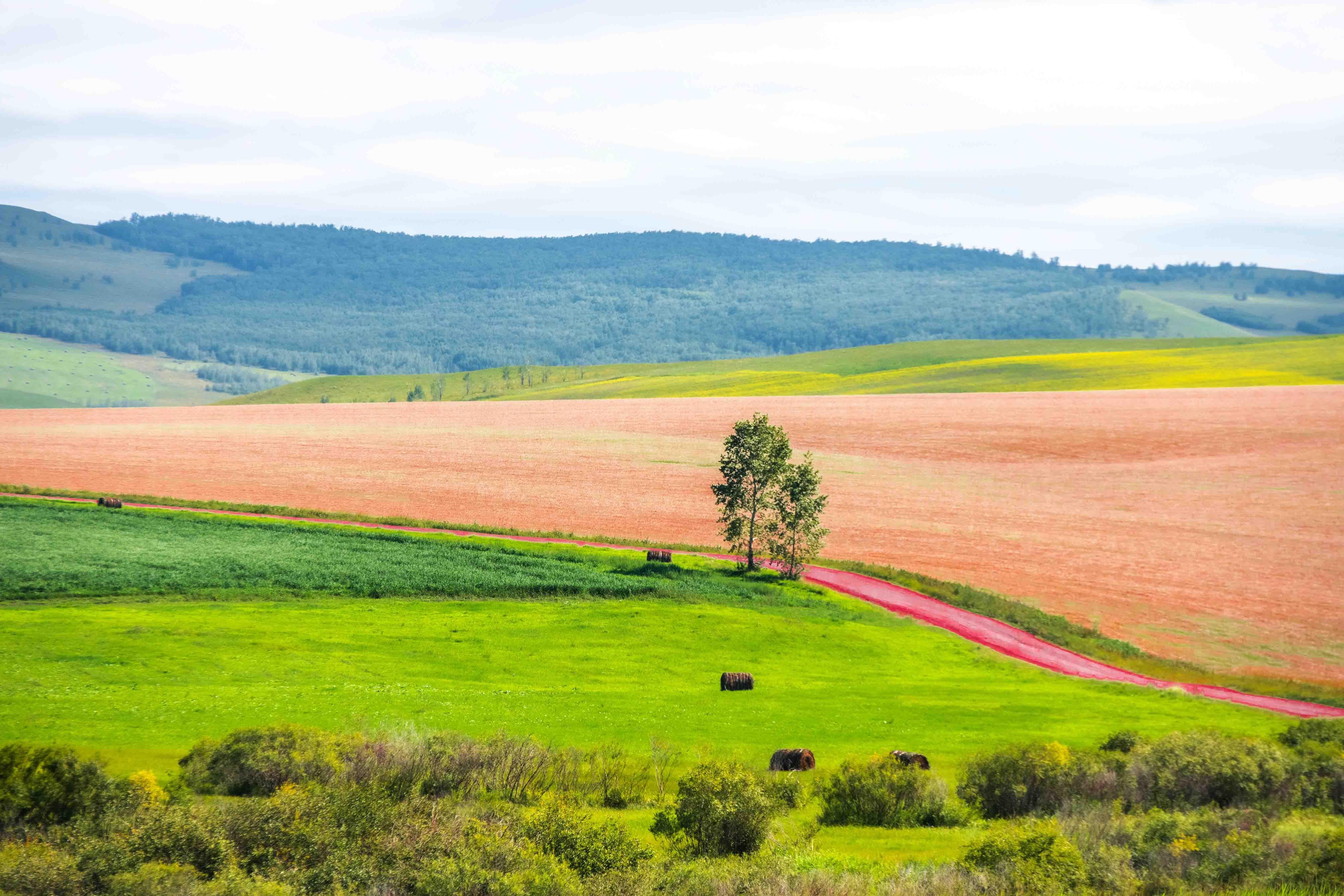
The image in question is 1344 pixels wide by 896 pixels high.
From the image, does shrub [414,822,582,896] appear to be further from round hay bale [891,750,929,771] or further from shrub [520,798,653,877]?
round hay bale [891,750,929,771]

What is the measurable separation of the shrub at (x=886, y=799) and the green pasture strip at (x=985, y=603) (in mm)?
23443

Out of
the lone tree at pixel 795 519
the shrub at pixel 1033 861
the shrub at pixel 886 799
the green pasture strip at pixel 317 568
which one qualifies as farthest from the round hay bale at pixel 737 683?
the lone tree at pixel 795 519

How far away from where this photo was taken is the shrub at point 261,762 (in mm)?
19281

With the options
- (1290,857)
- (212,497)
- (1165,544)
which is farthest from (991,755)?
(212,497)

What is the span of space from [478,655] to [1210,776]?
2216cm

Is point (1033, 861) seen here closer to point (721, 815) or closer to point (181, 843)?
point (721, 815)

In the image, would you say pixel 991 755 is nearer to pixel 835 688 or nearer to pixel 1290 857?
pixel 1290 857

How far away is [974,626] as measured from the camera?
46375mm

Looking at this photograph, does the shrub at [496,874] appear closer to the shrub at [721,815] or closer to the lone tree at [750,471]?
the shrub at [721,815]

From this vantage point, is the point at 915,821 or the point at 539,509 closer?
the point at 915,821

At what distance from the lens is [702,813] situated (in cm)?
1748

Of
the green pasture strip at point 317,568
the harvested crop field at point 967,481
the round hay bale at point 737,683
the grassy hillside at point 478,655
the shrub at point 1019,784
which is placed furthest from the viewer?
the harvested crop field at point 967,481

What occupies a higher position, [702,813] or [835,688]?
[702,813]

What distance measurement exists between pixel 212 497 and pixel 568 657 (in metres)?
41.8
